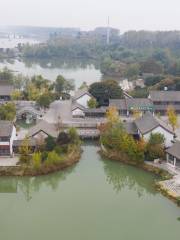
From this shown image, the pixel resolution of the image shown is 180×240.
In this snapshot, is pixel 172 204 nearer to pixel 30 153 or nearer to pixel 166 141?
pixel 166 141

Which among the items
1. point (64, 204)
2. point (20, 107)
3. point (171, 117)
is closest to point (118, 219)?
point (64, 204)

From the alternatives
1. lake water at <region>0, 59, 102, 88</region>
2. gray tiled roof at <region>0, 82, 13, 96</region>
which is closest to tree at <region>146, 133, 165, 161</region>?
gray tiled roof at <region>0, 82, 13, 96</region>

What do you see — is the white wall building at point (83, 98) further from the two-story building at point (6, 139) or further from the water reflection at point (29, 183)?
the water reflection at point (29, 183)

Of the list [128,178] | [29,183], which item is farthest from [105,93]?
[29,183]

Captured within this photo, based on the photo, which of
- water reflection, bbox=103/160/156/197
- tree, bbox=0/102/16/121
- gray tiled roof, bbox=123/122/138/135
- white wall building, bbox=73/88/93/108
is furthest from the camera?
white wall building, bbox=73/88/93/108

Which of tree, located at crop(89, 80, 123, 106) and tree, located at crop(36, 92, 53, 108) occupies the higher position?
tree, located at crop(89, 80, 123, 106)

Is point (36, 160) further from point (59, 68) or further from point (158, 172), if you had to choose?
point (59, 68)

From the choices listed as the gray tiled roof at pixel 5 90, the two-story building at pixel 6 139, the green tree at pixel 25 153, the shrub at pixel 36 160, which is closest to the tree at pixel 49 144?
the green tree at pixel 25 153

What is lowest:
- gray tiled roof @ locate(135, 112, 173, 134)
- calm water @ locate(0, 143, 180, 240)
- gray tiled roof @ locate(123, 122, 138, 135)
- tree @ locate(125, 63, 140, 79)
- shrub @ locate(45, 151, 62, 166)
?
calm water @ locate(0, 143, 180, 240)

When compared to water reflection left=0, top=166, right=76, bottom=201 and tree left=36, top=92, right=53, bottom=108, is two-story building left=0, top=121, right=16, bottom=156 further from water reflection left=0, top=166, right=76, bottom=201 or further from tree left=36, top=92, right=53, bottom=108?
tree left=36, top=92, right=53, bottom=108
